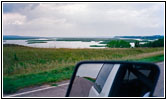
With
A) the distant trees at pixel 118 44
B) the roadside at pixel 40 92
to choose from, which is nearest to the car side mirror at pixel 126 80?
the roadside at pixel 40 92

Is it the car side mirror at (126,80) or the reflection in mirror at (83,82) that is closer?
the car side mirror at (126,80)

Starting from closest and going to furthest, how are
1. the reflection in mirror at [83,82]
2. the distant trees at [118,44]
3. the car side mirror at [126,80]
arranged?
the car side mirror at [126,80], the reflection in mirror at [83,82], the distant trees at [118,44]

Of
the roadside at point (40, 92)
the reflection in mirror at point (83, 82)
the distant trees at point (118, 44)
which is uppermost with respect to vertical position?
the reflection in mirror at point (83, 82)

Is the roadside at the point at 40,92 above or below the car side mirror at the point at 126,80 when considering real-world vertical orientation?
below

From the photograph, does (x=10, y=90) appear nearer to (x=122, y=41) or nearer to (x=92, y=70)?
(x=92, y=70)

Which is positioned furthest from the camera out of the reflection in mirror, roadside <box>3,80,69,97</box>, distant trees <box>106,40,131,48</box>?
distant trees <box>106,40,131,48</box>

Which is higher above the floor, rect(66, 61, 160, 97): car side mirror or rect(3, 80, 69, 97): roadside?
rect(66, 61, 160, 97): car side mirror

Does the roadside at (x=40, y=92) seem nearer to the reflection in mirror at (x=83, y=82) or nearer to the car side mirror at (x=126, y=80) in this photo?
the reflection in mirror at (x=83, y=82)

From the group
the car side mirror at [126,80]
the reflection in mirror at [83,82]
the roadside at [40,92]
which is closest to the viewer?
the car side mirror at [126,80]

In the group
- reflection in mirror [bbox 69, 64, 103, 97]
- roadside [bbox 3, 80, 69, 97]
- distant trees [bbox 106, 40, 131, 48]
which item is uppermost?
reflection in mirror [bbox 69, 64, 103, 97]

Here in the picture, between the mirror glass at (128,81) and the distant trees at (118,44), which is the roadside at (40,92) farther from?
the distant trees at (118,44)

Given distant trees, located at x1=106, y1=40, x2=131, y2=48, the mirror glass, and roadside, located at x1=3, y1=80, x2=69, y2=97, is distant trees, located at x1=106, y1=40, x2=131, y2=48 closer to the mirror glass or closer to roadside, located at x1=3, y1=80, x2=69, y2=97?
roadside, located at x1=3, y1=80, x2=69, y2=97

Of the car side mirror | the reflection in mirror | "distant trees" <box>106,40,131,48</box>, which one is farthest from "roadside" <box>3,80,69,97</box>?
"distant trees" <box>106,40,131,48</box>

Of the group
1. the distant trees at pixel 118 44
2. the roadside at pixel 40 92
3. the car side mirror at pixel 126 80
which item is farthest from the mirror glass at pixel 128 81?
the distant trees at pixel 118 44
